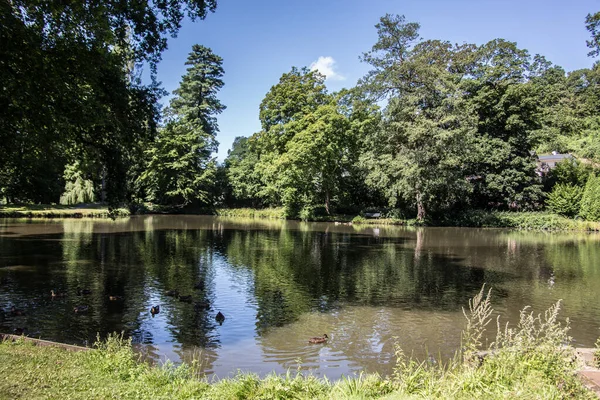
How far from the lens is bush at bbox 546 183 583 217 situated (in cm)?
4100

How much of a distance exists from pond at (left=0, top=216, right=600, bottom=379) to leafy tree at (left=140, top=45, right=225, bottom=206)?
3063cm

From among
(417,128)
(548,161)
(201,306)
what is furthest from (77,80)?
(548,161)

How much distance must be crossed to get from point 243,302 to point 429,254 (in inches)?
544

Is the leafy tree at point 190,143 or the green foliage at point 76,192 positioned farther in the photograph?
the leafy tree at point 190,143

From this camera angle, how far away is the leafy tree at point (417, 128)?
39031 mm

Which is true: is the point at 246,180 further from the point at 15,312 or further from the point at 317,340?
the point at 317,340

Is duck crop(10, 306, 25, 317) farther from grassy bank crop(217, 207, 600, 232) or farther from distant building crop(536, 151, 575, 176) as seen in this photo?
distant building crop(536, 151, 575, 176)

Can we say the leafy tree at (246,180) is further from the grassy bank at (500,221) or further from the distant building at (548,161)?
the distant building at (548,161)

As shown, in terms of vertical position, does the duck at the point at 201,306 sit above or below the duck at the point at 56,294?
below

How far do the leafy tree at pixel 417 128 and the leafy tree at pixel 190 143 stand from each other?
81.0 feet

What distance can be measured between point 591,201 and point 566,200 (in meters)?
2.01

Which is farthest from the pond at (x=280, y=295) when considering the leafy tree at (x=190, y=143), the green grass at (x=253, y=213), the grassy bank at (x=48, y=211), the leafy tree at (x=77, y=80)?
the leafy tree at (x=190, y=143)

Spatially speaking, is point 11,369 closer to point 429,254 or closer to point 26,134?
point 26,134

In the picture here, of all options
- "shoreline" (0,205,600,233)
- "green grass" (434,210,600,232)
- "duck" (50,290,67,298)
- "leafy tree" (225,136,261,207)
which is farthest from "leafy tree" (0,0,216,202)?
"leafy tree" (225,136,261,207)
